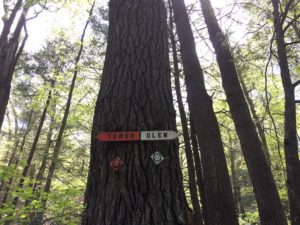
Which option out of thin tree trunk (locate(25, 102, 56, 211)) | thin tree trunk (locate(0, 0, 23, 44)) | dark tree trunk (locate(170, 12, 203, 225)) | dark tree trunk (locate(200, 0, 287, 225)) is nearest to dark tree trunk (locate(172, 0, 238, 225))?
dark tree trunk (locate(200, 0, 287, 225))

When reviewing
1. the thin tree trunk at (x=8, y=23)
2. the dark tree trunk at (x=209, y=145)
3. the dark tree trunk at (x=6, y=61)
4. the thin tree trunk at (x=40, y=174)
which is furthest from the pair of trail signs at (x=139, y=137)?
the thin tree trunk at (x=8, y=23)

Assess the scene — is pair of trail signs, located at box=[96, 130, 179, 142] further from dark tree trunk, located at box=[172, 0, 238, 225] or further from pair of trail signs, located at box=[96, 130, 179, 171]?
dark tree trunk, located at box=[172, 0, 238, 225]

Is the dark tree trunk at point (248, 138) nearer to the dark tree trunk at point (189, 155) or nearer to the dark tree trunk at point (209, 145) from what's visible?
the dark tree trunk at point (209, 145)

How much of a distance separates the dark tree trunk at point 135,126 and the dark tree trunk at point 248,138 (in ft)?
13.2

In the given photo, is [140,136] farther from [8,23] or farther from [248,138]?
[8,23]

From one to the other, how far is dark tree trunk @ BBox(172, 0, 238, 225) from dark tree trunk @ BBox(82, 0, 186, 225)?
138 inches

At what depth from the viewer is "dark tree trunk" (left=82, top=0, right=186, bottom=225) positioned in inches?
61.8

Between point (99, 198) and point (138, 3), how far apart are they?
155 cm

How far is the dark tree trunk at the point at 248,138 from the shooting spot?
5.01 m

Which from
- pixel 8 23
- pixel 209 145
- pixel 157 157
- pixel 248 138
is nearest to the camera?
pixel 157 157

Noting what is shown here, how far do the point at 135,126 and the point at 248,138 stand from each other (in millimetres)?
4382

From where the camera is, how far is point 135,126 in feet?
5.66

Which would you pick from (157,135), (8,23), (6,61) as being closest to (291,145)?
(157,135)

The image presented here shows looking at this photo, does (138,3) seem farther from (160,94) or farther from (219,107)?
(219,107)
